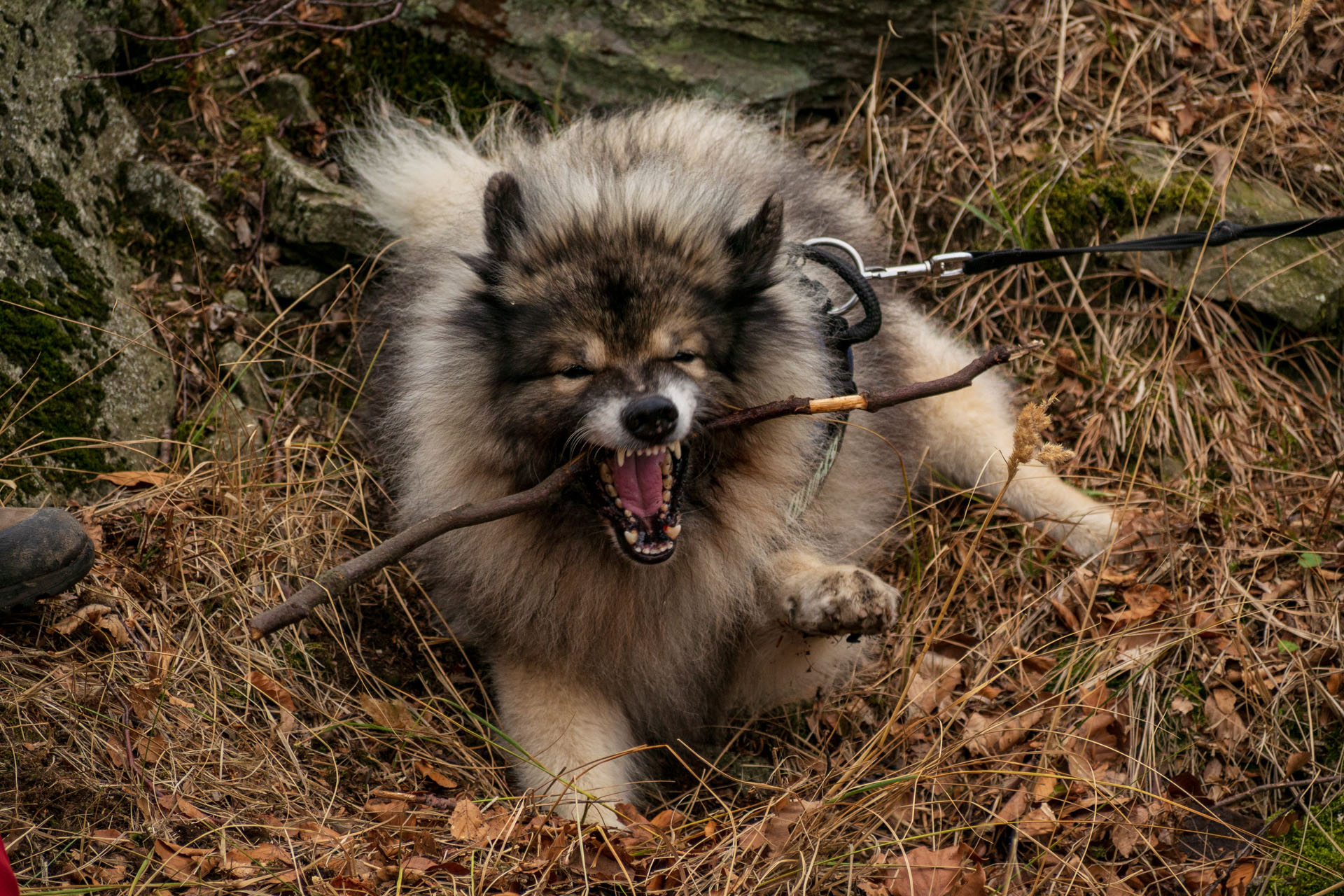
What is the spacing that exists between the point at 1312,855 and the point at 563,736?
218cm

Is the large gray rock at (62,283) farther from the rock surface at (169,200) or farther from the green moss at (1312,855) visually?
the green moss at (1312,855)

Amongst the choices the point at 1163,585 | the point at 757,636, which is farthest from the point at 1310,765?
the point at 757,636

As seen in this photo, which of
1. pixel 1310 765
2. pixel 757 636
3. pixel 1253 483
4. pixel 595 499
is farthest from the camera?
pixel 1253 483

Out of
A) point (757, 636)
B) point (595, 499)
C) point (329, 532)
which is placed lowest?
point (757, 636)

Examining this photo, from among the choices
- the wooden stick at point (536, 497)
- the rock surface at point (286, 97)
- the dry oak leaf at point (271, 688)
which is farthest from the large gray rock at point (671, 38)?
the dry oak leaf at point (271, 688)

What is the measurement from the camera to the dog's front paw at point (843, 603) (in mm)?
2957

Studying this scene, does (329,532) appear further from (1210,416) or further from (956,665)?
(1210,416)

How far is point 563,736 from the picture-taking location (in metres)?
3.22

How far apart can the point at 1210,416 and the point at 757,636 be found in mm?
2233

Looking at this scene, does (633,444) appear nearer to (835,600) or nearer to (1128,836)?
(835,600)

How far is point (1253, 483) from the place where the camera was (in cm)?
404

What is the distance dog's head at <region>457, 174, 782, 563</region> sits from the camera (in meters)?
2.60

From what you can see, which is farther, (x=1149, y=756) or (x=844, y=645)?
(x=844, y=645)

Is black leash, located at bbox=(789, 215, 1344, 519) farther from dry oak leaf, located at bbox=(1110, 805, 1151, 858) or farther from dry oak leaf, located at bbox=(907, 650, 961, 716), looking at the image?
dry oak leaf, located at bbox=(1110, 805, 1151, 858)
